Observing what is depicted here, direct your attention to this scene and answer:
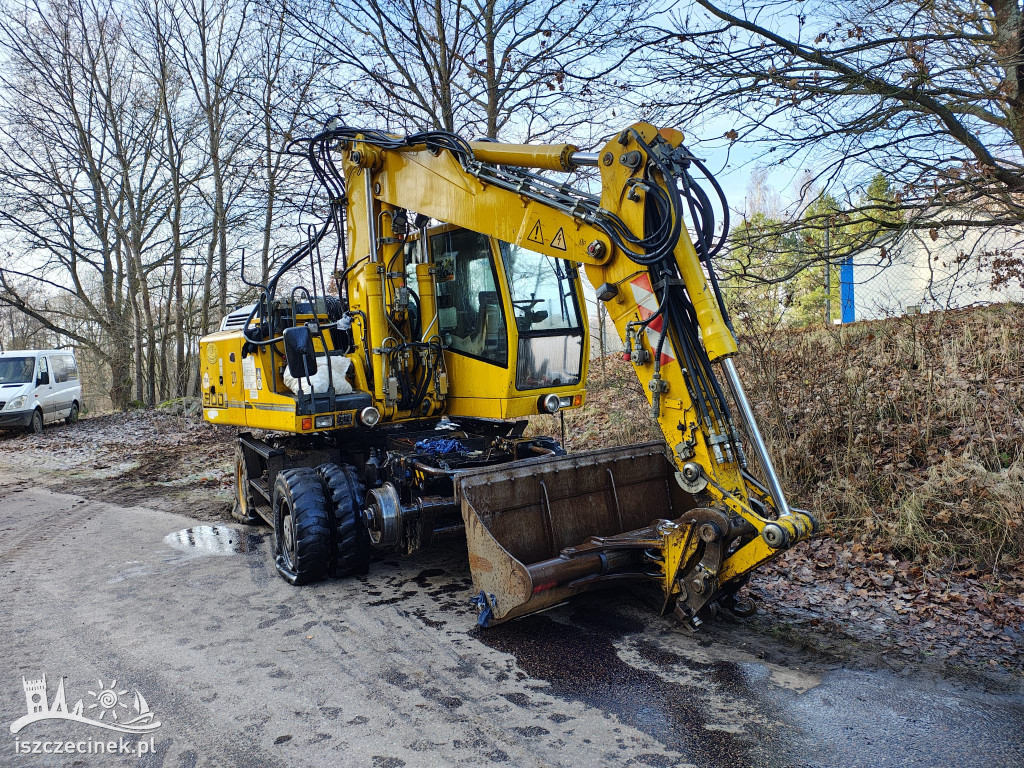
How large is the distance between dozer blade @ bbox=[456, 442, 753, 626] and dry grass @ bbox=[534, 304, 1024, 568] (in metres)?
1.87

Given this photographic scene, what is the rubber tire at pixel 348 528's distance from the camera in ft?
17.6

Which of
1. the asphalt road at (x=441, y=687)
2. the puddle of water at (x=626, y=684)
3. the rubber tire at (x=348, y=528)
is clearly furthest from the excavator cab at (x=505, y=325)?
the puddle of water at (x=626, y=684)

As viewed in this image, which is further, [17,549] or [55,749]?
[17,549]

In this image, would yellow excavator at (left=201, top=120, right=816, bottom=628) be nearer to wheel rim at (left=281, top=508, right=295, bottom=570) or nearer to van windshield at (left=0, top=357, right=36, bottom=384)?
wheel rim at (left=281, top=508, right=295, bottom=570)

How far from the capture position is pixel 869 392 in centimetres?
702

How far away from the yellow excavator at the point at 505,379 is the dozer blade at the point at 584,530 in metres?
0.01

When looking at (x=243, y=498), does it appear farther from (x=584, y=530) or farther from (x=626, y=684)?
(x=626, y=684)

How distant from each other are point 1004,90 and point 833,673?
5278 millimetres

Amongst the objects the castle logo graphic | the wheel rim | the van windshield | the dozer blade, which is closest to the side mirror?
the wheel rim

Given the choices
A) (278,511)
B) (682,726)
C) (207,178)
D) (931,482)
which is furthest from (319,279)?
(207,178)

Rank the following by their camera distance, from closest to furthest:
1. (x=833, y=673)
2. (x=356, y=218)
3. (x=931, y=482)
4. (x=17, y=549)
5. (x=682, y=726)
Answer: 1. (x=682, y=726)
2. (x=833, y=673)
3. (x=931, y=482)
4. (x=356, y=218)
5. (x=17, y=549)

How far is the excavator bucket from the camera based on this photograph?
3.97 m

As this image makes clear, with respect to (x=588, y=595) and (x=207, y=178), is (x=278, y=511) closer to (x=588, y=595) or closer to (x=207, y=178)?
(x=588, y=595)

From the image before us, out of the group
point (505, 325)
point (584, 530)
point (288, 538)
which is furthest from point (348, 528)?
point (505, 325)
